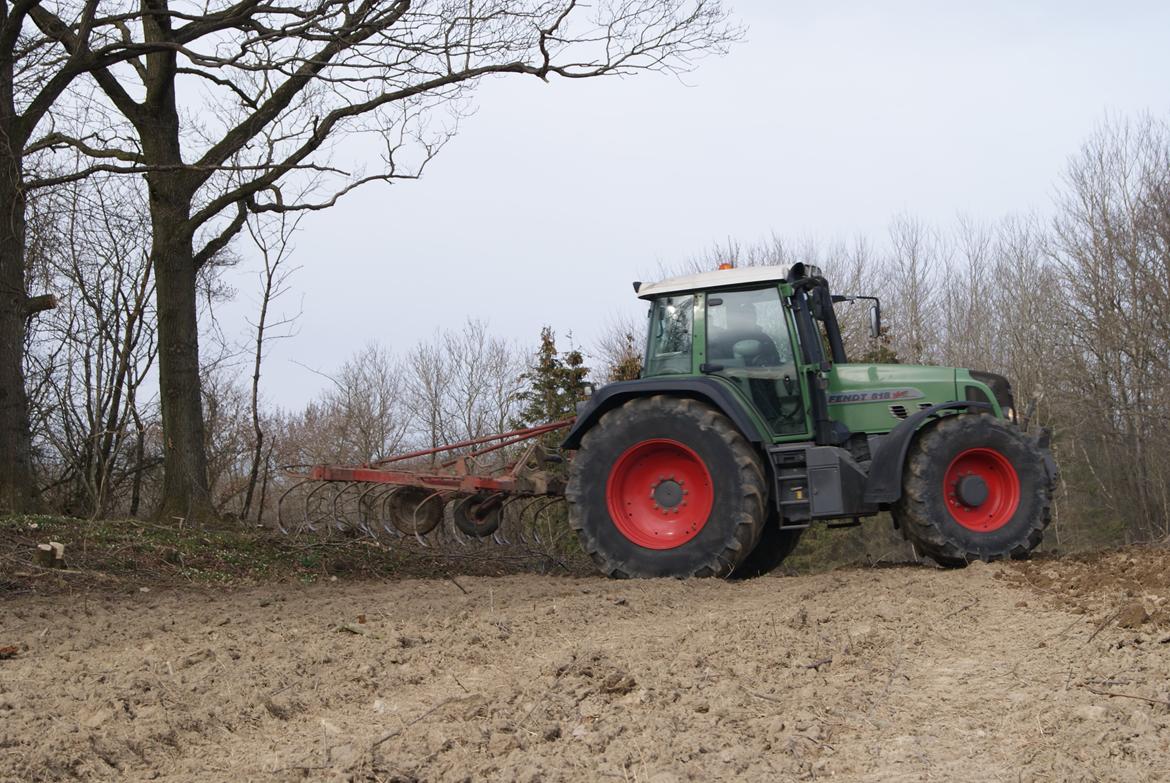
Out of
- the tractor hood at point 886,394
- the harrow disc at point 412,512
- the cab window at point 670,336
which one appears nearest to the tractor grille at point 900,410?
the tractor hood at point 886,394

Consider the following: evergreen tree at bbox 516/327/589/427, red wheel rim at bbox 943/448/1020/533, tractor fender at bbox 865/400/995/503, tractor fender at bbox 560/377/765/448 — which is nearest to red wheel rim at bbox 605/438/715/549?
tractor fender at bbox 560/377/765/448

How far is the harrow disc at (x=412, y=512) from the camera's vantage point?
28.5ft

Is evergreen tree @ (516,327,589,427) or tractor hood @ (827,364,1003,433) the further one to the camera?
evergreen tree @ (516,327,589,427)

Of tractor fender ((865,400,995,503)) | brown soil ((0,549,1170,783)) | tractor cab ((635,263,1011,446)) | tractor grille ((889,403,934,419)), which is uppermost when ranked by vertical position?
tractor cab ((635,263,1011,446))

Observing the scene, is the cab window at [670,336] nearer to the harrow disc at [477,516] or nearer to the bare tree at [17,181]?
the harrow disc at [477,516]

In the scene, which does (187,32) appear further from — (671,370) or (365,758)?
(365,758)

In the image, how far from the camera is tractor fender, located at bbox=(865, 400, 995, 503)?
695cm

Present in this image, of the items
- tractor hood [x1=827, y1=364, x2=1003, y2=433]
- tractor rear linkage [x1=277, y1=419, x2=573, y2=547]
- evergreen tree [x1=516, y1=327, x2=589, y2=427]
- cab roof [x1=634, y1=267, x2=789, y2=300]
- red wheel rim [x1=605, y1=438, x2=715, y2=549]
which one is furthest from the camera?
evergreen tree [x1=516, y1=327, x2=589, y2=427]

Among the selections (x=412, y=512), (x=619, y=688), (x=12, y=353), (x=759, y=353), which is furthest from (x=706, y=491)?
(x=12, y=353)

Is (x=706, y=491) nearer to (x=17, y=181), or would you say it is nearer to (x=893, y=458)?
(x=893, y=458)

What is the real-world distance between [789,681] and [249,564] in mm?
5406

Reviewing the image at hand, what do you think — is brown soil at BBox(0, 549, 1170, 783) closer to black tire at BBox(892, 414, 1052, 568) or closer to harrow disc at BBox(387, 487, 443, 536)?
black tire at BBox(892, 414, 1052, 568)

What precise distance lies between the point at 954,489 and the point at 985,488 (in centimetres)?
20

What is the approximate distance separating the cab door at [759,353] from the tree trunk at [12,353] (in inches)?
235
